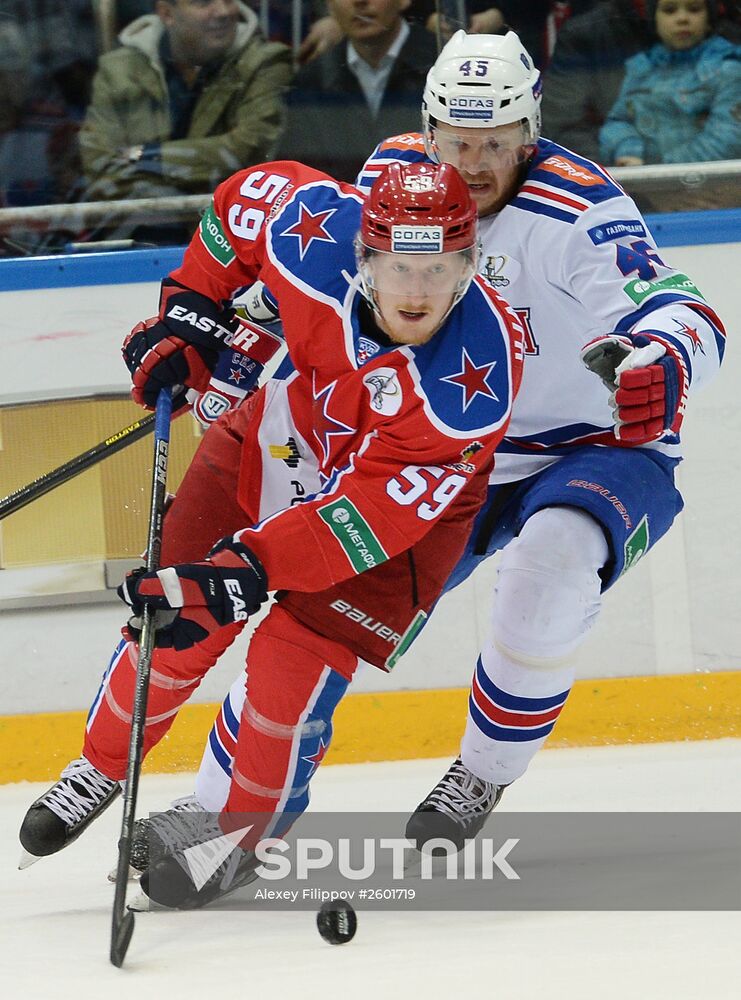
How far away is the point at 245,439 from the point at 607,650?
4.60 ft

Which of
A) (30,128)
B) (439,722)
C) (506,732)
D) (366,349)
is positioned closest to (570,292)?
(366,349)

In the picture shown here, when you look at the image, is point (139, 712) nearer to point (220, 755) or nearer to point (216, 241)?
point (220, 755)

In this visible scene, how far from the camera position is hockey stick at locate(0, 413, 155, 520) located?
293cm

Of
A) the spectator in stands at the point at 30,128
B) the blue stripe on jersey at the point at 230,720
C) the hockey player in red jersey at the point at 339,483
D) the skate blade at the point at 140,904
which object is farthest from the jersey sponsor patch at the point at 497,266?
the spectator in stands at the point at 30,128

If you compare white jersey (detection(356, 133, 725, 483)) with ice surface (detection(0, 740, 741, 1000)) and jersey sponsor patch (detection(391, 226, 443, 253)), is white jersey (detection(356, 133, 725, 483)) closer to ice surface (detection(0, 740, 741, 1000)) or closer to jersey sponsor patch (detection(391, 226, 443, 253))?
jersey sponsor patch (detection(391, 226, 443, 253))

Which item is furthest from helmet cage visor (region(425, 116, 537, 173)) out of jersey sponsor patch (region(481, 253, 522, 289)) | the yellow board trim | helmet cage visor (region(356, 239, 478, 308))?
the yellow board trim

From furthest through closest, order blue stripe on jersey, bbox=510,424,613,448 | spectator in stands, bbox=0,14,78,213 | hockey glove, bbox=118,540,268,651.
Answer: spectator in stands, bbox=0,14,78,213 < blue stripe on jersey, bbox=510,424,613,448 < hockey glove, bbox=118,540,268,651

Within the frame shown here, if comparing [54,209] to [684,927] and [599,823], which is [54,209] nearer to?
[599,823]

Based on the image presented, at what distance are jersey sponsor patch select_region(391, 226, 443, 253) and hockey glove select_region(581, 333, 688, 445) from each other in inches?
11.3

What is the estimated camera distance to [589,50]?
3.90m

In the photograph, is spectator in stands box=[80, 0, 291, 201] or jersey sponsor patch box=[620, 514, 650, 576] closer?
jersey sponsor patch box=[620, 514, 650, 576]

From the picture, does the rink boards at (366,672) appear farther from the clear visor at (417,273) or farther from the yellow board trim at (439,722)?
the clear visor at (417,273)

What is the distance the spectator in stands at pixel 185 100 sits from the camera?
3.85 meters

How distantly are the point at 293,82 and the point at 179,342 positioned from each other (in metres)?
1.43
